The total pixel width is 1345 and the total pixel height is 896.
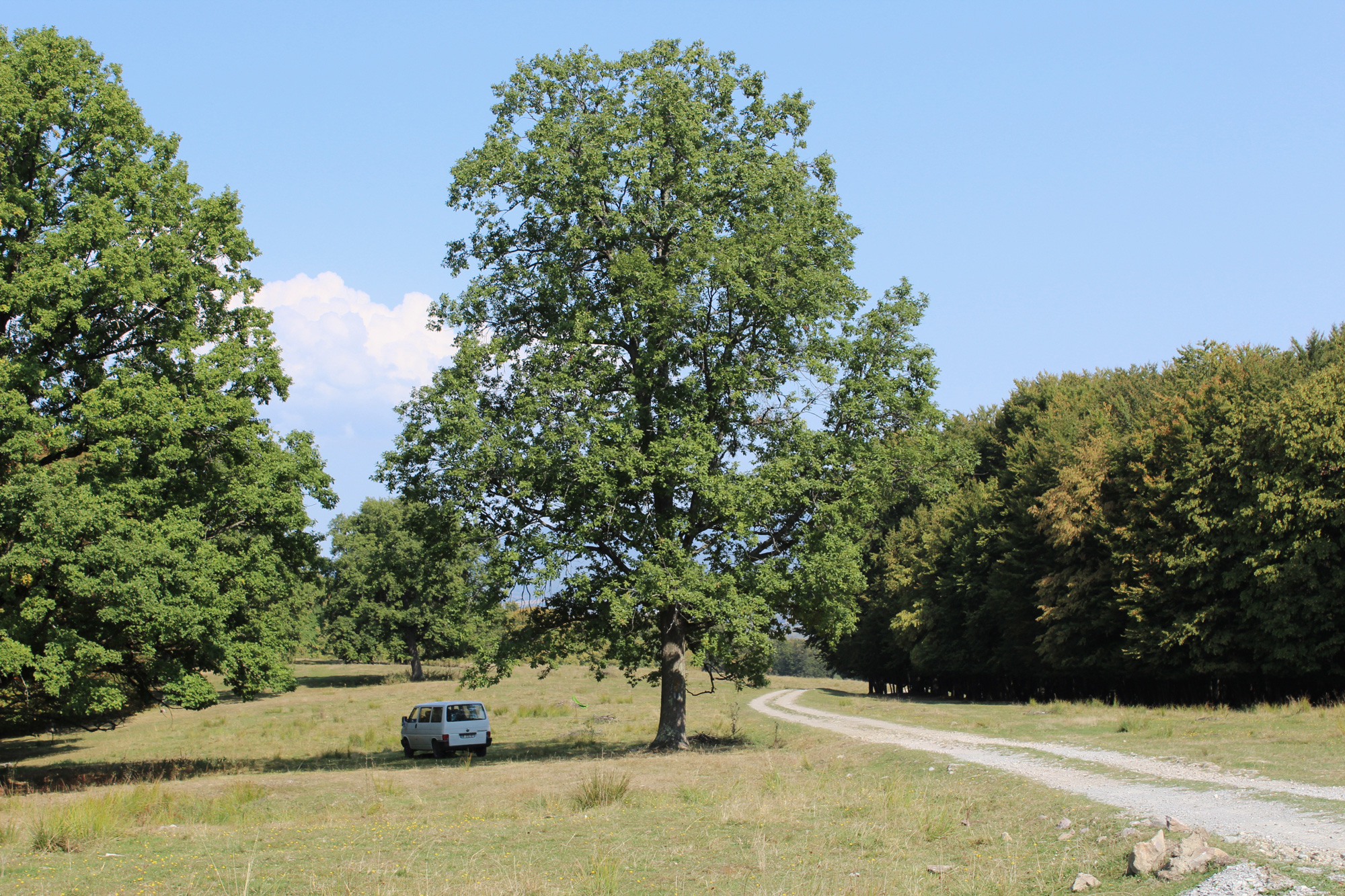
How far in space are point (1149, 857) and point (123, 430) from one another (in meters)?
20.0

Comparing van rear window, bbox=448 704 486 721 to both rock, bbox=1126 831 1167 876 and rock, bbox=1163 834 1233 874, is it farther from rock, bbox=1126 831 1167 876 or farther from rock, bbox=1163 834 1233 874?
rock, bbox=1163 834 1233 874

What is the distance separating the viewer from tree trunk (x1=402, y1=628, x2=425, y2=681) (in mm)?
71500

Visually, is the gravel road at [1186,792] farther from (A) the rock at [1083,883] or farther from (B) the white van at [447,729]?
(B) the white van at [447,729]

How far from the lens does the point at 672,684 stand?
24969 mm

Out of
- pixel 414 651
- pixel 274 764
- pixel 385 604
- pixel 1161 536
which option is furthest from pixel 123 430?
pixel 414 651

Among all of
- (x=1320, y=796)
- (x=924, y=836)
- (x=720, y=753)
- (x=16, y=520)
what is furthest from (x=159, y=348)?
(x=1320, y=796)

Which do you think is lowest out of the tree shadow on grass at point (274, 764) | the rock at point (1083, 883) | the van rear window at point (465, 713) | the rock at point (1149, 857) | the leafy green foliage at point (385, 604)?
the tree shadow on grass at point (274, 764)

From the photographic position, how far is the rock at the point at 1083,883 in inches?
335

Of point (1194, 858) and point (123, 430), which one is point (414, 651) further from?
point (1194, 858)

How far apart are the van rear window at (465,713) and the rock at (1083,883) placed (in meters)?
23.2

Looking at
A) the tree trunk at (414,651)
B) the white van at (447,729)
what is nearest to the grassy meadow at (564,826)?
the white van at (447,729)

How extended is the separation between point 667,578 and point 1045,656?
31804 millimetres

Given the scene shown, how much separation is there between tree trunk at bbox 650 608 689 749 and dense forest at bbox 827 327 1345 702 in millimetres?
8163

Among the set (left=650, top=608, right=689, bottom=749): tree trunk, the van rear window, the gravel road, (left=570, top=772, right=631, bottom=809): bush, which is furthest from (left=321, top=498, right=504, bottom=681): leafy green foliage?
(left=570, top=772, right=631, bottom=809): bush
